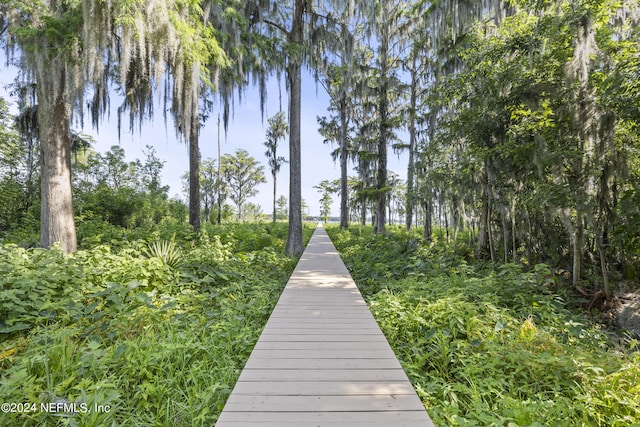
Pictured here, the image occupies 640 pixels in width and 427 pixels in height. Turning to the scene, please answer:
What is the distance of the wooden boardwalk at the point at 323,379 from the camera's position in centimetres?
169

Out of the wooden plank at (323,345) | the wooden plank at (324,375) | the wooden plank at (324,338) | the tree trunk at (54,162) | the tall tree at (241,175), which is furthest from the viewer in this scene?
the tall tree at (241,175)

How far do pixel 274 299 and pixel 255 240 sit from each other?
16.1 ft

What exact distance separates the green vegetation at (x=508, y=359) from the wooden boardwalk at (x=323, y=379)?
27 centimetres

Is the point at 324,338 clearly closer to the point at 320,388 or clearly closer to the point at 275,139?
the point at 320,388

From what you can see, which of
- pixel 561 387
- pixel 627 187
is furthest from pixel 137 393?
pixel 627 187

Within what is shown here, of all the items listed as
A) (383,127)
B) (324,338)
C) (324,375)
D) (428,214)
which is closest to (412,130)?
(383,127)

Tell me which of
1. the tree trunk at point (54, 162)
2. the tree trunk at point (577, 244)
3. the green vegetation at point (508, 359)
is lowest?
the green vegetation at point (508, 359)

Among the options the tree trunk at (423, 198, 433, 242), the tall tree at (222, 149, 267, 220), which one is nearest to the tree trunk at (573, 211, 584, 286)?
the tree trunk at (423, 198, 433, 242)

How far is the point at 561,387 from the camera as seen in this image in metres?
2.20

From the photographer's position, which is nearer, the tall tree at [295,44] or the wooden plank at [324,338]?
the wooden plank at [324,338]

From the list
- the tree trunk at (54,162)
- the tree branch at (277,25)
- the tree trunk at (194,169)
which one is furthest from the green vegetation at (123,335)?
the tree branch at (277,25)

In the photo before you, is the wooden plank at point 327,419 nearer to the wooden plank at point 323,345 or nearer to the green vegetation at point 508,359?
the green vegetation at point 508,359

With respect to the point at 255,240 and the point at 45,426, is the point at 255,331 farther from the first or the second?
the point at 255,240

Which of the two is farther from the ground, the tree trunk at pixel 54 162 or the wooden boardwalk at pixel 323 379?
the tree trunk at pixel 54 162
